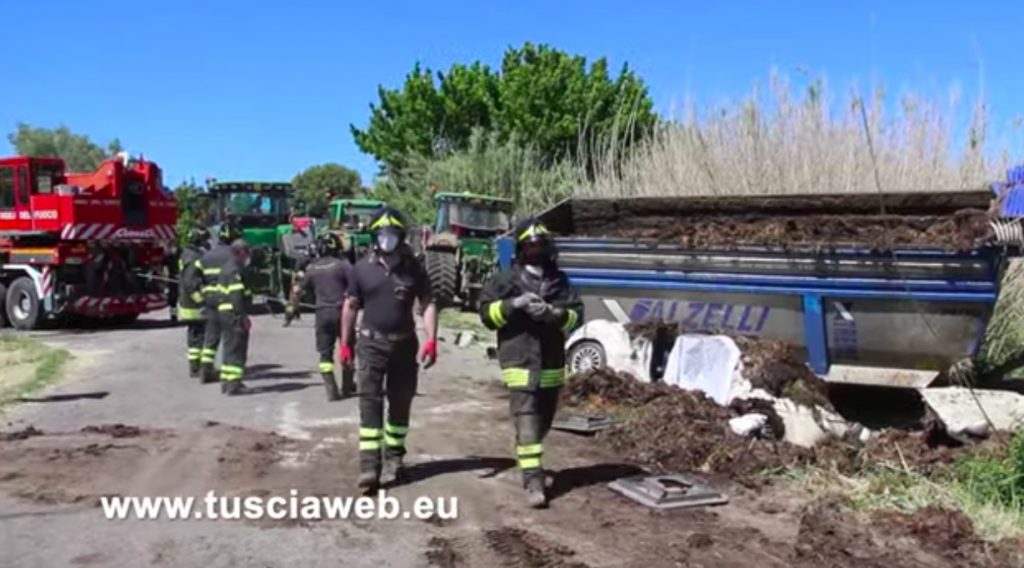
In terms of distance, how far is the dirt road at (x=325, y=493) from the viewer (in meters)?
5.29

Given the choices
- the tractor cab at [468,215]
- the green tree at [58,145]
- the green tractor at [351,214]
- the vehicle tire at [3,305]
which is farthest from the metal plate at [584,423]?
the green tree at [58,145]

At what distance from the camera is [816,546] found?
5.37 meters

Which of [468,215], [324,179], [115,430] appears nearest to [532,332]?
[115,430]

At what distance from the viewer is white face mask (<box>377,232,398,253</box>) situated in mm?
6781

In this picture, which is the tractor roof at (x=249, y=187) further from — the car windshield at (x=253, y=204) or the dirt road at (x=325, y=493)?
the dirt road at (x=325, y=493)

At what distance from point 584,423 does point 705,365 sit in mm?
1179

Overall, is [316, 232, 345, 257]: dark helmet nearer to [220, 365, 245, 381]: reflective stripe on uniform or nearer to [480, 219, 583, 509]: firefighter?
[220, 365, 245, 381]: reflective stripe on uniform

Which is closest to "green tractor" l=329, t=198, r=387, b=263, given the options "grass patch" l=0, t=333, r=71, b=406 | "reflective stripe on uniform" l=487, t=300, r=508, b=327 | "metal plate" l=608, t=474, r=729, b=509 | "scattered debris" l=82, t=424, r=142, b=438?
"grass patch" l=0, t=333, r=71, b=406

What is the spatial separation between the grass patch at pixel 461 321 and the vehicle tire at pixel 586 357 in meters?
5.98

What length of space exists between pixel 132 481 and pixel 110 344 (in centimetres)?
893

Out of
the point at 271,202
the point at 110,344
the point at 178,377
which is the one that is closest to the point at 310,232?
the point at 271,202

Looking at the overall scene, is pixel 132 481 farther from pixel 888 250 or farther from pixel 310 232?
pixel 310 232

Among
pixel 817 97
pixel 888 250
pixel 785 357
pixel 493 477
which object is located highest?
pixel 817 97

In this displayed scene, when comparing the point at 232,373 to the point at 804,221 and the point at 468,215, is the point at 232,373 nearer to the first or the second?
the point at 804,221
